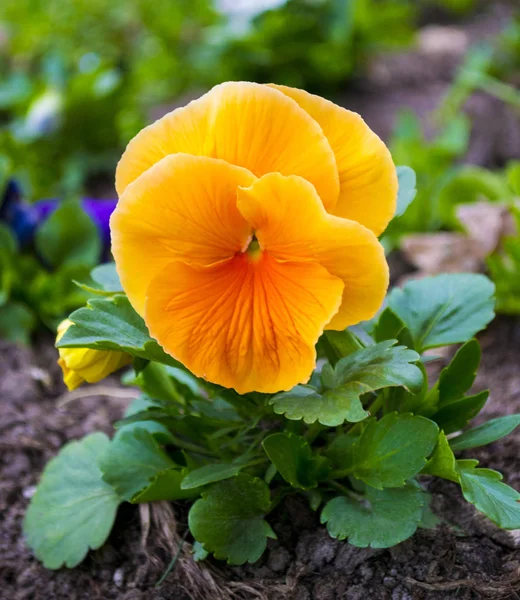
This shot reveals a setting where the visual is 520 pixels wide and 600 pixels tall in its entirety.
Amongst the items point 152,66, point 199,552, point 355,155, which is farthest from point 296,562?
point 152,66

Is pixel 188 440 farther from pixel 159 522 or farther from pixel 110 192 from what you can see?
pixel 110 192

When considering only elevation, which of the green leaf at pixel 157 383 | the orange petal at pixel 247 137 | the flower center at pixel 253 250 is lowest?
the green leaf at pixel 157 383

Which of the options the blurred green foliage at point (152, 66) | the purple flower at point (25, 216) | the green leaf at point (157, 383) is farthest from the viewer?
the blurred green foliage at point (152, 66)

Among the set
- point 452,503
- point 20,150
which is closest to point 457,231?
point 452,503

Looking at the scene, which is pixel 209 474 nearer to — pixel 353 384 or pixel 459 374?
pixel 353 384

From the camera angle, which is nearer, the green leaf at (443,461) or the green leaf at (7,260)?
the green leaf at (443,461)

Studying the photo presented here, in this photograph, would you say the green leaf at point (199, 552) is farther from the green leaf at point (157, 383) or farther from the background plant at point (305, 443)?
the green leaf at point (157, 383)

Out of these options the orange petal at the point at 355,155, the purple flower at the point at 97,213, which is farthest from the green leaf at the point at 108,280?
the purple flower at the point at 97,213

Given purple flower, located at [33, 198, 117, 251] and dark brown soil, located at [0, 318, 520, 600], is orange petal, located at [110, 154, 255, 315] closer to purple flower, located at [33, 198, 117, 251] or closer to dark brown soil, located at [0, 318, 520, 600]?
dark brown soil, located at [0, 318, 520, 600]
